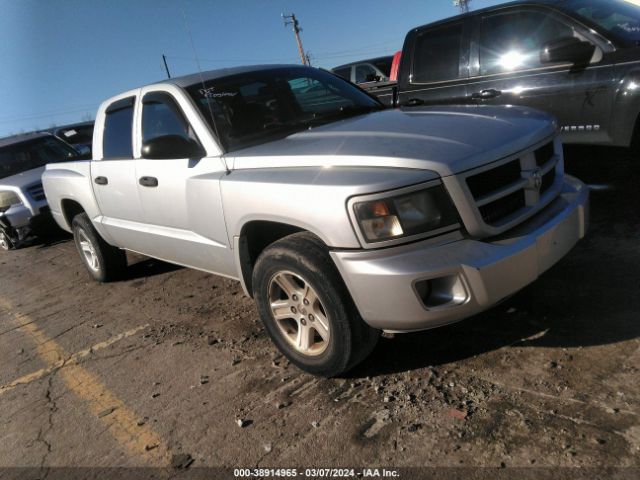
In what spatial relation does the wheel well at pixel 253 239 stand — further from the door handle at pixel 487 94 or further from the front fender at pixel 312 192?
the door handle at pixel 487 94

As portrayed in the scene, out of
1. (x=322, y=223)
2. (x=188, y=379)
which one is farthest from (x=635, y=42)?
(x=188, y=379)

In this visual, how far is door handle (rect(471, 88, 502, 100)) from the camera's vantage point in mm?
4906

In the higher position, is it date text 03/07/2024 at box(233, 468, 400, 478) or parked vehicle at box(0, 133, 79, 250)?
parked vehicle at box(0, 133, 79, 250)

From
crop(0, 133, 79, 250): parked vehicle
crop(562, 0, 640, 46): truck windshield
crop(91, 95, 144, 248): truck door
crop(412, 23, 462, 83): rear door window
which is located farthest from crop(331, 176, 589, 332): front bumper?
crop(0, 133, 79, 250): parked vehicle

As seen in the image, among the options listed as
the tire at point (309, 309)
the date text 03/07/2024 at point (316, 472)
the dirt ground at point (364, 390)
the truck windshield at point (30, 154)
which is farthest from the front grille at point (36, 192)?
the date text 03/07/2024 at point (316, 472)

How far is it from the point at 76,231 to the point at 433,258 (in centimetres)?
466

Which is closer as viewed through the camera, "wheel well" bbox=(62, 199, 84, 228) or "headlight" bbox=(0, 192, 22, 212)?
"wheel well" bbox=(62, 199, 84, 228)

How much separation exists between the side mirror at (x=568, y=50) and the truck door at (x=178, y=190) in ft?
10.2

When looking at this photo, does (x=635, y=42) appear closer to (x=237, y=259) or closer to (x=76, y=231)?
(x=237, y=259)

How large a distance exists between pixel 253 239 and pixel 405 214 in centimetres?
116

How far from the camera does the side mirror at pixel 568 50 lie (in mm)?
4547

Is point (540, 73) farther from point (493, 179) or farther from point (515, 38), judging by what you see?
point (493, 179)

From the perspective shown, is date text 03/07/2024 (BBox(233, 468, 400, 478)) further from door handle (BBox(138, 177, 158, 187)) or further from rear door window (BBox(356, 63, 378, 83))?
rear door window (BBox(356, 63, 378, 83))

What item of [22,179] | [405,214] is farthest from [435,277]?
[22,179]
